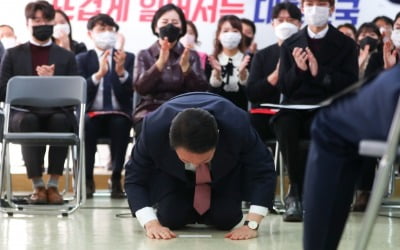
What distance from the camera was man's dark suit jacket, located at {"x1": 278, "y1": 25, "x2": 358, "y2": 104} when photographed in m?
4.19

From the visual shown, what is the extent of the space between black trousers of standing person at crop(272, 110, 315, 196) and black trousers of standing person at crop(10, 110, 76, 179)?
1.24 metres

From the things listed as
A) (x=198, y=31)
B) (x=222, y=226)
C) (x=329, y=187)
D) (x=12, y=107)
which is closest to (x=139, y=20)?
(x=198, y=31)

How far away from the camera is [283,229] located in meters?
3.69

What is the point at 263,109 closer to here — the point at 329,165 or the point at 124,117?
the point at 124,117

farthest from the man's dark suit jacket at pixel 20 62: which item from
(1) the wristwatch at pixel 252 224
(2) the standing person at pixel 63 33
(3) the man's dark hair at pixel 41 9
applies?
(1) the wristwatch at pixel 252 224

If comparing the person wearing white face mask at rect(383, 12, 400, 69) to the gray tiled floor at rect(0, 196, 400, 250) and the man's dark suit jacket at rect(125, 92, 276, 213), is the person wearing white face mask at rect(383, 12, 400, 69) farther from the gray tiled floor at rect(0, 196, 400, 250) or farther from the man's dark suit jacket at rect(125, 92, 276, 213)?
the man's dark suit jacket at rect(125, 92, 276, 213)

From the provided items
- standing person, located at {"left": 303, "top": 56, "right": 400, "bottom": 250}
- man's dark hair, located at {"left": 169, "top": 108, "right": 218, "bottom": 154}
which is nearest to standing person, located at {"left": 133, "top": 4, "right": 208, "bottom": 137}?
man's dark hair, located at {"left": 169, "top": 108, "right": 218, "bottom": 154}

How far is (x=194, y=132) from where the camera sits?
2797 millimetres

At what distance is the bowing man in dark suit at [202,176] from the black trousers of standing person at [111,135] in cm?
162

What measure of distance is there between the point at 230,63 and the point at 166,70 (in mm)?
499

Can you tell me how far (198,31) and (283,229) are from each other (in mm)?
2474

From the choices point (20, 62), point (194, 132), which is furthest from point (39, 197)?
point (194, 132)

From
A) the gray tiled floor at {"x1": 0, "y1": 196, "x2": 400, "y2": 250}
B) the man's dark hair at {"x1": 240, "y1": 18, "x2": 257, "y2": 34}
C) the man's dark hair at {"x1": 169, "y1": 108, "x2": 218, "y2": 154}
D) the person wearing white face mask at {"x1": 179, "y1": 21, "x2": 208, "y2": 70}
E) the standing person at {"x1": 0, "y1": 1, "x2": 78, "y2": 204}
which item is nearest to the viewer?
the man's dark hair at {"x1": 169, "y1": 108, "x2": 218, "y2": 154}

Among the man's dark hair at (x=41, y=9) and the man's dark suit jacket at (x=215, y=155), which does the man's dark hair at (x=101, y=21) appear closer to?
the man's dark hair at (x=41, y=9)
